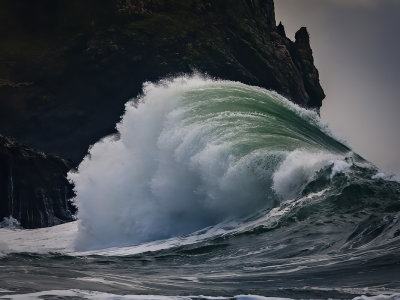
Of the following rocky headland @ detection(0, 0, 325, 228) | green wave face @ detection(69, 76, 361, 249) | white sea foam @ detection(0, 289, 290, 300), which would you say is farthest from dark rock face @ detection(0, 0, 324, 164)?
white sea foam @ detection(0, 289, 290, 300)

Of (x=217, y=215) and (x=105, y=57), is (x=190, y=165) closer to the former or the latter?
(x=217, y=215)

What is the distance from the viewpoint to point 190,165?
80.4 feet

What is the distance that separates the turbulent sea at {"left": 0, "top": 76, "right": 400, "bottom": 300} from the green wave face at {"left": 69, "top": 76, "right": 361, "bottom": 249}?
56 millimetres

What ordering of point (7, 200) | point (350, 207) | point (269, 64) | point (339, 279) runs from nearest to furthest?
point (339, 279) → point (350, 207) → point (7, 200) → point (269, 64)

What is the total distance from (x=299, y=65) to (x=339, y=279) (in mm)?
67934

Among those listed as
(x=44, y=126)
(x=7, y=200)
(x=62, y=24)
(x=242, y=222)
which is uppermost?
(x=62, y=24)

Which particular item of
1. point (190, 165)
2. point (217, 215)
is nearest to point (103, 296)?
point (217, 215)

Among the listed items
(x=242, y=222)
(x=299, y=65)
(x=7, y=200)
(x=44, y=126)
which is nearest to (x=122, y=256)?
(x=242, y=222)

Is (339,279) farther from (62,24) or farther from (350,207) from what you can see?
(62,24)

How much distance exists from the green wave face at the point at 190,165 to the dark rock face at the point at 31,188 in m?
13.1

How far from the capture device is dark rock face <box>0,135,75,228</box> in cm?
4075

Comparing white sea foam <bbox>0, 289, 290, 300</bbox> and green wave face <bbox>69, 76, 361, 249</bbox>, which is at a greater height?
green wave face <bbox>69, 76, 361, 249</bbox>

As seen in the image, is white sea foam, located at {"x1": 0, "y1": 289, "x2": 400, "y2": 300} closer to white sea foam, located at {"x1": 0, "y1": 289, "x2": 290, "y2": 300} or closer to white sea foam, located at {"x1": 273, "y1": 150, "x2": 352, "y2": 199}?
white sea foam, located at {"x1": 0, "y1": 289, "x2": 290, "y2": 300}

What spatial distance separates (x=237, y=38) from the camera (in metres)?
71.4
